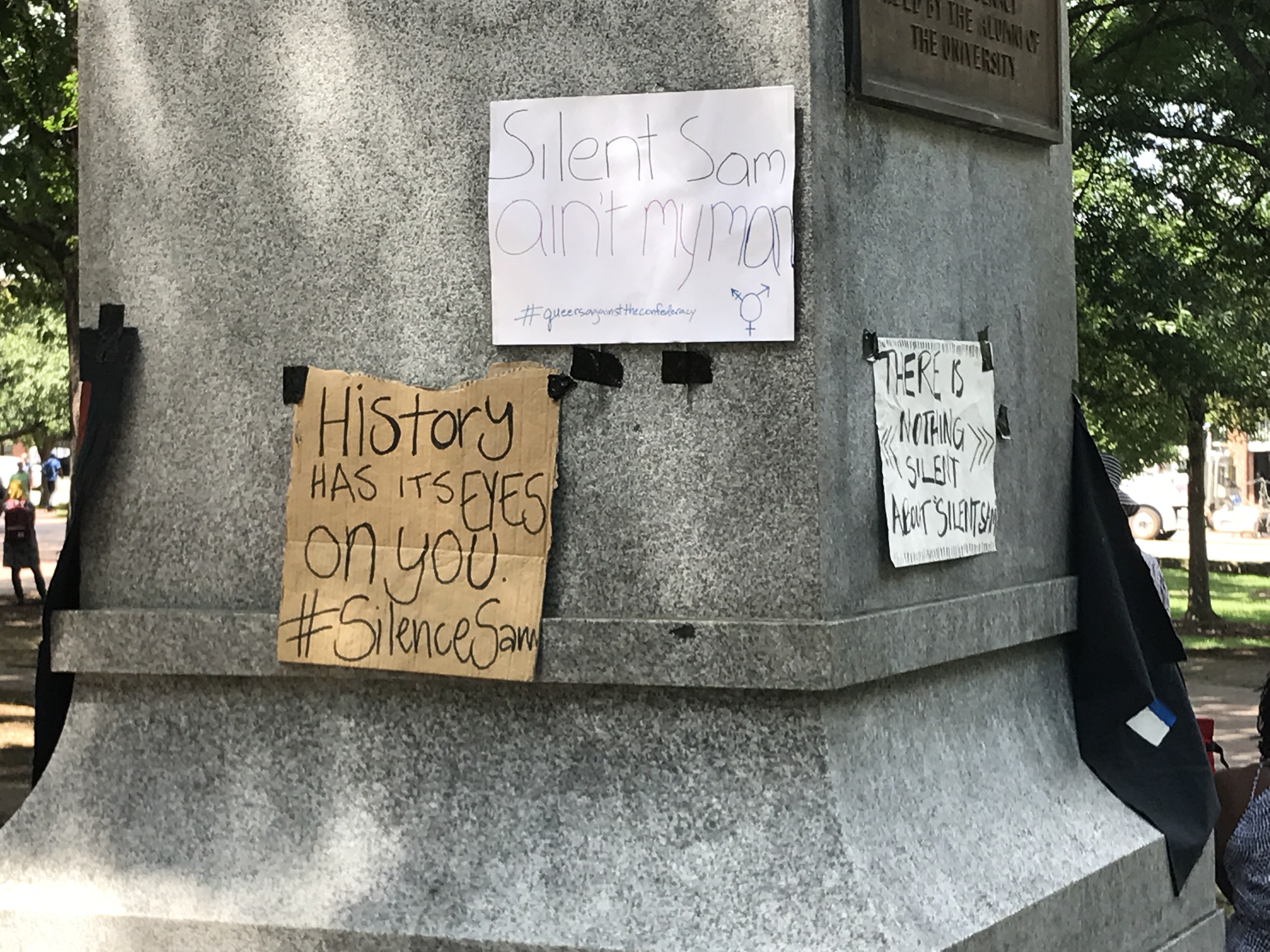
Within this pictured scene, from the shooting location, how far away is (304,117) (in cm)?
357

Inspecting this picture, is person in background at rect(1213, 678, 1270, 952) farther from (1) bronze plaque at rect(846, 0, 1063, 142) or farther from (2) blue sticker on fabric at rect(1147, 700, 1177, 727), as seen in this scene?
(1) bronze plaque at rect(846, 0, 1063, 142)

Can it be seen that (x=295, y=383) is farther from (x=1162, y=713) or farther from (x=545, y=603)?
(x=1162, y=713)

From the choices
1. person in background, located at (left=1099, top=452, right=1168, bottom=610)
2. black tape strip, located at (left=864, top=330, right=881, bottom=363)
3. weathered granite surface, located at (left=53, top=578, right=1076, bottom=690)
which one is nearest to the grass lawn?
person in background, located at (left=1099, top=452, right=1168, bottom=610)

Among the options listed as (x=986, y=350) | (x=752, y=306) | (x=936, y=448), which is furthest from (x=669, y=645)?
(x=986, y=350)

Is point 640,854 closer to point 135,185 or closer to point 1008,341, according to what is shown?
point 1008,341

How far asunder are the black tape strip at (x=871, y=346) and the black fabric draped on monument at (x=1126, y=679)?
1.07 metres

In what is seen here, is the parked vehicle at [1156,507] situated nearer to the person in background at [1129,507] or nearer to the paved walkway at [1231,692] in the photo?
the paved walkway at [1231,692]

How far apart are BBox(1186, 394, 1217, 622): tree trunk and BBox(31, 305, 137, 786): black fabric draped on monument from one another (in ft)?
54.7

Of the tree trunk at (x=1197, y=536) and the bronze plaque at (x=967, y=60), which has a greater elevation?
the bronze plaque at (x=967, y=60)

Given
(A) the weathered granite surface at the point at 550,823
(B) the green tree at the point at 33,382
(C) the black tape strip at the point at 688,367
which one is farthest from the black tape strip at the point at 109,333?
(B) the green tree at the point at 33,382

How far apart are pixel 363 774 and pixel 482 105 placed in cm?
142

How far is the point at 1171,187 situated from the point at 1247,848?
12079 millimetres

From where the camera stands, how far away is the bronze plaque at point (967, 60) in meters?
3.47

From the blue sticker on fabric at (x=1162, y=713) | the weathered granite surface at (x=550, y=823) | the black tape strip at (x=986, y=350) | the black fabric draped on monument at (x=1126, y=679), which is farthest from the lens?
the blue sticker on fabric at (x=1162, y=713)
